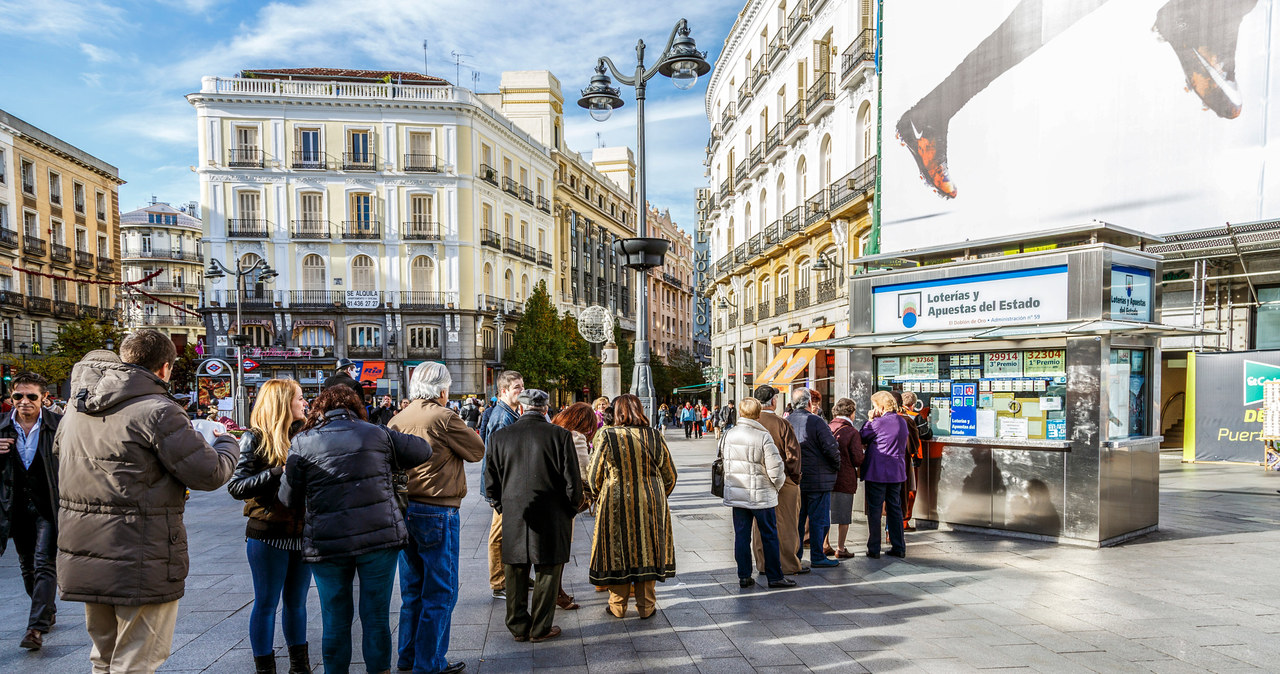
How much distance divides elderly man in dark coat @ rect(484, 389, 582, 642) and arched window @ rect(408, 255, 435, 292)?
38.3 meters

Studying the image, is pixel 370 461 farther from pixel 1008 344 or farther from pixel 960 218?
pixel 960 218

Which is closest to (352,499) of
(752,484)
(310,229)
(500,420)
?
(500,420)

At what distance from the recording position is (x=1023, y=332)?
311 inches

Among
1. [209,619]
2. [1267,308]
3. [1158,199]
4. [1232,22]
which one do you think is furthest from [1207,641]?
[1267,308]

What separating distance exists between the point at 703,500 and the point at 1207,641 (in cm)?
712

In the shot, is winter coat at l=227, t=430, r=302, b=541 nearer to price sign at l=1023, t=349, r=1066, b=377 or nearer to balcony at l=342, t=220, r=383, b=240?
price sign at l=1023, t=349, r=1066, b=377

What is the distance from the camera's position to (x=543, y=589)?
5.07m

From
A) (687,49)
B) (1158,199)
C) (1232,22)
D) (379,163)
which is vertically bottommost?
(1158,199)

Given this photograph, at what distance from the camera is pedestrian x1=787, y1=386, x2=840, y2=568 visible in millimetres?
6859

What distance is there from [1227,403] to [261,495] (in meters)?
19.0

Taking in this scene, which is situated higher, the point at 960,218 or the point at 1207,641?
the point at 960,218

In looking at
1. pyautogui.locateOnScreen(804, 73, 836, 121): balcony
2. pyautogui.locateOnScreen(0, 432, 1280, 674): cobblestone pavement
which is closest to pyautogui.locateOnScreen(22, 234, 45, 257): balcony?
pyautogui.locateOnScreen(804, 73, 836, 121): balcony

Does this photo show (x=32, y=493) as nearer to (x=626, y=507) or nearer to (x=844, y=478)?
(x=626, y=507)

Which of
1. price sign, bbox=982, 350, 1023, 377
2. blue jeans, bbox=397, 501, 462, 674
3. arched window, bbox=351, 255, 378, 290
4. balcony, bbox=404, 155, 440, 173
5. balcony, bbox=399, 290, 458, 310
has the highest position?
balcony, bbox=404, 155, 440, 173
